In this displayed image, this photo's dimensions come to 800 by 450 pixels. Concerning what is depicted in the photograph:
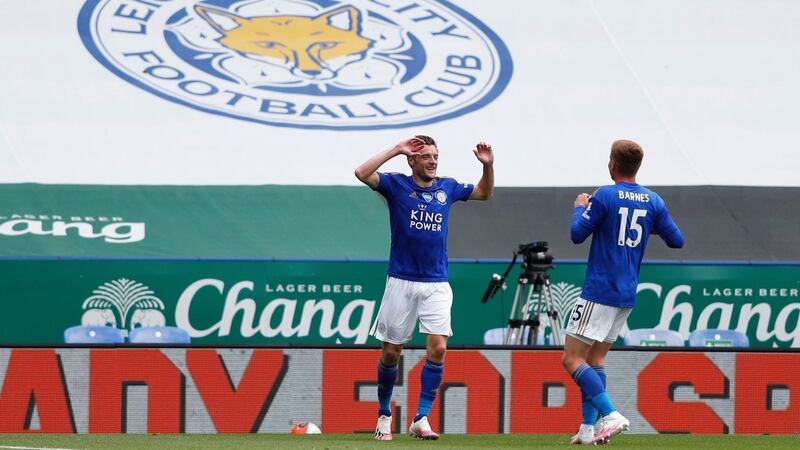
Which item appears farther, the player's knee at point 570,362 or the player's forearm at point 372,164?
the player's forearm at point 372,164

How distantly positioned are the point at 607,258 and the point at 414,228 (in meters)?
1.23

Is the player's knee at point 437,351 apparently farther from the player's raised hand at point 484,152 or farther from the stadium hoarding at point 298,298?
the stadium hoarding at point 298,298

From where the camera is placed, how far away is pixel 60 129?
51.2 ft

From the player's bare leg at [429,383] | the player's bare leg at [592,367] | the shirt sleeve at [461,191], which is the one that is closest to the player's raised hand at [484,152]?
the shirt sleeve at [461,191]

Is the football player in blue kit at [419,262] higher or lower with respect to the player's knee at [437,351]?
higher

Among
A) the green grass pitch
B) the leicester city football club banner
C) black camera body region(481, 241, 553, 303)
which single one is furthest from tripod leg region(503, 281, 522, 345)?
the green grass pitch

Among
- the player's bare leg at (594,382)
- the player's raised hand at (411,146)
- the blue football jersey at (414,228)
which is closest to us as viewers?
the player's bare leg at (594,382)

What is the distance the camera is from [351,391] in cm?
962

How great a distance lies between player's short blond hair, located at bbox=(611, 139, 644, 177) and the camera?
7.44 meters

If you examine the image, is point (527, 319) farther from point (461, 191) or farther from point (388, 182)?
point (388, 182)

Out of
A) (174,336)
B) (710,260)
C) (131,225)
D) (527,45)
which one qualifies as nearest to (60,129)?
(131,225)

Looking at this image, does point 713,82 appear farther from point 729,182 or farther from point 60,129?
point 60,129

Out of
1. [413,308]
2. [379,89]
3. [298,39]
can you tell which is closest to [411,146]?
[413,308]

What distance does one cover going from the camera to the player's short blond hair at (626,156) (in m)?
7.44
